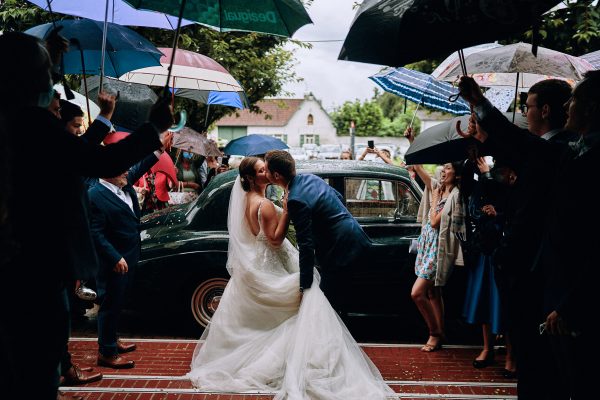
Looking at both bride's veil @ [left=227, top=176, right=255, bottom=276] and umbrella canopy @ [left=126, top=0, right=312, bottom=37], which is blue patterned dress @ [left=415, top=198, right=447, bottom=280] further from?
umbrella canopy @ [left=126, top=0, right=312, bottom=37]

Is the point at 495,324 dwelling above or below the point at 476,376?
above

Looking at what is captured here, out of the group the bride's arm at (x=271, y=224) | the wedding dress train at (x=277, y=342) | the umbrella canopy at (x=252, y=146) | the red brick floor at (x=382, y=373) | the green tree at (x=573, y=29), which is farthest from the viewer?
the umbrella canopy at (x=252, y=146)

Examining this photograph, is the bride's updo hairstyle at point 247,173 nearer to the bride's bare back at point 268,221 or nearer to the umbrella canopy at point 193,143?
the bride's bare back at point 268,221

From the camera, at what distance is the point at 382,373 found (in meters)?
5.10

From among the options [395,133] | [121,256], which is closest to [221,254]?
[121,256]

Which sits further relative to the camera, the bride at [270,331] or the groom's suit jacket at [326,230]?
the groom's suit jacket at [326,230]

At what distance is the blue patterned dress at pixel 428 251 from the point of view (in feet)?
18.3

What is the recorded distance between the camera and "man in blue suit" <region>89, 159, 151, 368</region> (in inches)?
191

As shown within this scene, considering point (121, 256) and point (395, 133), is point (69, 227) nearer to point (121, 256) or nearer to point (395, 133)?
point (121, 256)

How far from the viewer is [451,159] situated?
547 centimetres

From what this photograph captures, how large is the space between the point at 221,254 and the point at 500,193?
293 centimetres

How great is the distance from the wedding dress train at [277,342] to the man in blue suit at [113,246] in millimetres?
821

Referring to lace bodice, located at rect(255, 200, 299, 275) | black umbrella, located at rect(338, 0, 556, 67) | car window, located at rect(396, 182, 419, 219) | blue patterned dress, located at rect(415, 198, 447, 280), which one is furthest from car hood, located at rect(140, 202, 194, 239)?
black umbrella, located at rect(338, 0, 556, 67)

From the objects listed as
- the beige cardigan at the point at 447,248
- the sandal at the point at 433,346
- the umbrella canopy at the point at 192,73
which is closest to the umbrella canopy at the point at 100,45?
the umbrella canopy at the point at 192,73
